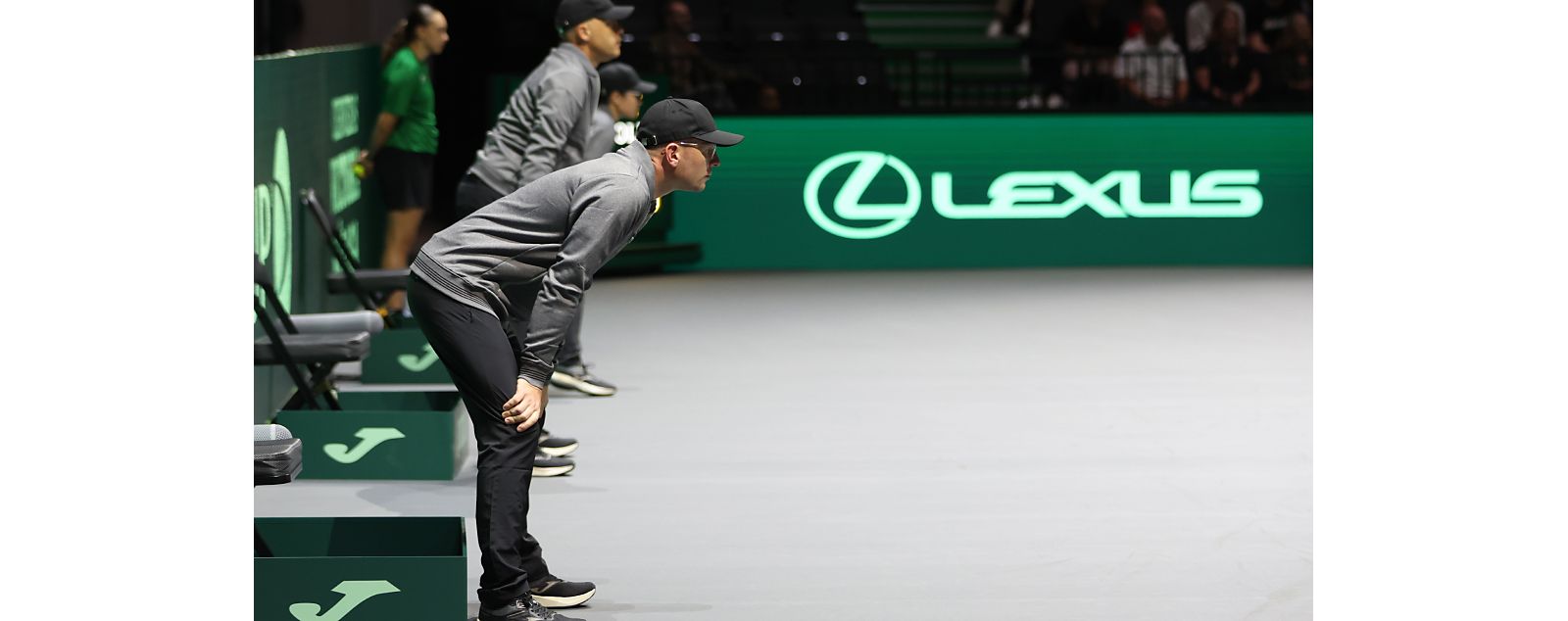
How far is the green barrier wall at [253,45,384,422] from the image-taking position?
6.93 m

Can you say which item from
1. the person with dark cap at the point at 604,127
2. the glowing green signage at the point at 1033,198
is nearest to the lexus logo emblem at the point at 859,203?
the glowing green signage at the point at 1033,198

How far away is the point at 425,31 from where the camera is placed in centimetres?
901

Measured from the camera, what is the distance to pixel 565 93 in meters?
6.45

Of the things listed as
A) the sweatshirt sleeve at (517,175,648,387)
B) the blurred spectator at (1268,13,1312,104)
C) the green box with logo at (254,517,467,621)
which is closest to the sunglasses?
the sweatshirt sleeve at (517,175,648,387)

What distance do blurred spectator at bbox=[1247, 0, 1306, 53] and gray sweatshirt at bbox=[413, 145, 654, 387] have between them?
10.5 metres

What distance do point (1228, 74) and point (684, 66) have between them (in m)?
3.74

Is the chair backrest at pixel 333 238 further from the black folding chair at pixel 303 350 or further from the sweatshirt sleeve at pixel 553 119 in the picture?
the sweatshirt sleeve at pixel 553 119

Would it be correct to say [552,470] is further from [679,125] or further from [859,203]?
[859,203]

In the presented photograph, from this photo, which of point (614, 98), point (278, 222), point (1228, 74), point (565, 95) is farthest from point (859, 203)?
point (565, 95)

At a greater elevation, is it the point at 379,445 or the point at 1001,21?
the point at 1001,21

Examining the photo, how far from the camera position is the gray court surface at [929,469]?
15.6 ft

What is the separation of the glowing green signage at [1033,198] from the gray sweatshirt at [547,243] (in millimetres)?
8035
